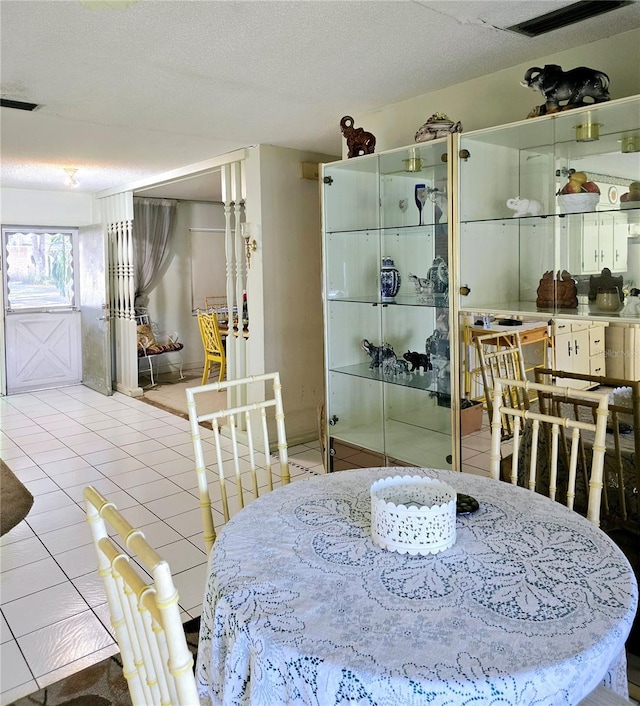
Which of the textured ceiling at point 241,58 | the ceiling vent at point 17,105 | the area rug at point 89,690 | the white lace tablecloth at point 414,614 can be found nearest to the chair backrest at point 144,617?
the white lace tablecloth at point 414,614

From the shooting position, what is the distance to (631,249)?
7.42 feet

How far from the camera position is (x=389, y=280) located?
3281 mm

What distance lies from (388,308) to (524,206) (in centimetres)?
96

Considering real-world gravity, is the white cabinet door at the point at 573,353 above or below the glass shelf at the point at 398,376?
above

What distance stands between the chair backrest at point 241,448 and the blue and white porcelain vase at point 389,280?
2.76ft

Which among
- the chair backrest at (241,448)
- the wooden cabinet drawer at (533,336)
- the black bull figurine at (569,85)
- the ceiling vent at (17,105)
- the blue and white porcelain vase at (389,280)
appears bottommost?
the chair backrest at (241,448)

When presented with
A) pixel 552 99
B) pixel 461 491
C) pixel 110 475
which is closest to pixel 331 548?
pixel 461 491

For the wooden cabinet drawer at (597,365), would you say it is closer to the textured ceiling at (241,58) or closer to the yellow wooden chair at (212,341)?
the textured ceiling at (241,58)

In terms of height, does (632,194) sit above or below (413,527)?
above

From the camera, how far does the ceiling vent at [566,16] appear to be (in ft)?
6.92

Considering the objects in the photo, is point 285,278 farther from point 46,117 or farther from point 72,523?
point 72,523

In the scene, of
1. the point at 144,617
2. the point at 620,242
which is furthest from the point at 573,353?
the point at 144,617

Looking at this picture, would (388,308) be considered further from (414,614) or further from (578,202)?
(414,614)

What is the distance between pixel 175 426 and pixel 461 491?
422 cm
